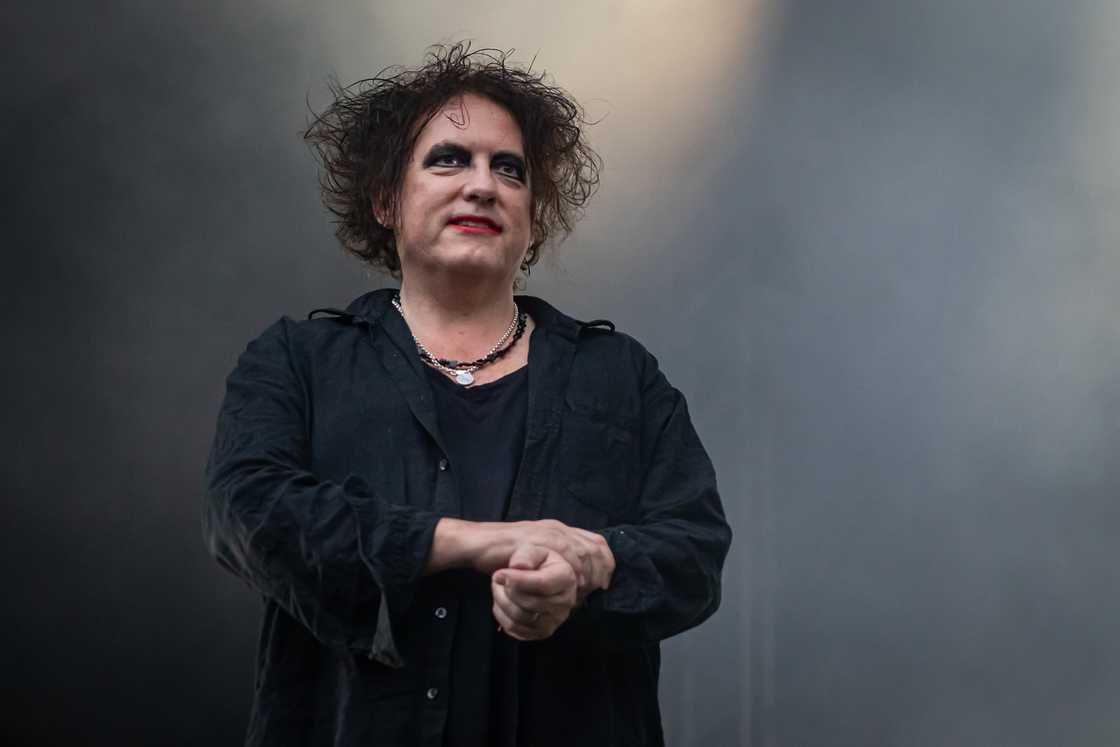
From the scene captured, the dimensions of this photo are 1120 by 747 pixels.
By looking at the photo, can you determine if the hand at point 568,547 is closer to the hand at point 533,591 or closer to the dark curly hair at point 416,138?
the hand at point 533,591

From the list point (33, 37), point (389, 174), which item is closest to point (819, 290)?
point (389, 174)

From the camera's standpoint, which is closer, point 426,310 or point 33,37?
point 426,310

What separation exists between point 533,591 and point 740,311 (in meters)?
2.17

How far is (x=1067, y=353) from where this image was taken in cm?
338

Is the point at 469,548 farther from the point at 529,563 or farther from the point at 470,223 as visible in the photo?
the point at 470,223

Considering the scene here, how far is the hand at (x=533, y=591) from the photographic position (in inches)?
54.9

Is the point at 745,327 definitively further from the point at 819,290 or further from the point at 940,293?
the point at 940,293

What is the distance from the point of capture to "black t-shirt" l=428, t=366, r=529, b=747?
5.05 feet

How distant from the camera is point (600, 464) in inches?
67.1

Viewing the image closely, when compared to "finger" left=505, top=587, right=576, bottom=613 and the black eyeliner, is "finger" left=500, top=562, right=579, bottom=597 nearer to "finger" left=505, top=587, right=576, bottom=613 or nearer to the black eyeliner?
"finger" left=505, top=587, right=576, bottom=613

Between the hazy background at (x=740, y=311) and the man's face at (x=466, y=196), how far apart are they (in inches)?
59.2

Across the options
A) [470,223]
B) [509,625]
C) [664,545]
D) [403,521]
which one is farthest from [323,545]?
[470,223]

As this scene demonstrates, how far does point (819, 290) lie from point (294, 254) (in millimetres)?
1363

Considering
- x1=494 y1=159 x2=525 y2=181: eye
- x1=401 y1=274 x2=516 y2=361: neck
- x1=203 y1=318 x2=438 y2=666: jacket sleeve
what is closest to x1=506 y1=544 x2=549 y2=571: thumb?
x1=203 y1=318 x2=438 y2=666: jacket sleeve
